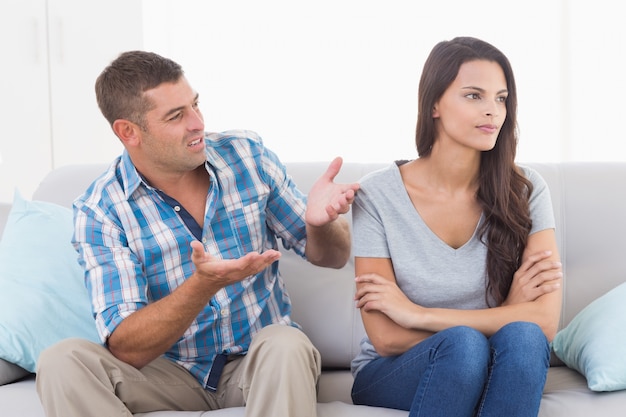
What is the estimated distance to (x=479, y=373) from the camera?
1.52 metres

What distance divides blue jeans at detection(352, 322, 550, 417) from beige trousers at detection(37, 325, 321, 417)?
0.22 m

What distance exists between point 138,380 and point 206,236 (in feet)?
1.14

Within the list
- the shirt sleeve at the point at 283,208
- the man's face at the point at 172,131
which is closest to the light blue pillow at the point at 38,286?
the man's face at the point at 172,131

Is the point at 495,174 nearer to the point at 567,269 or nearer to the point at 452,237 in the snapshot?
the point at 452,237

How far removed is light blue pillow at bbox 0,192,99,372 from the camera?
6.19ft

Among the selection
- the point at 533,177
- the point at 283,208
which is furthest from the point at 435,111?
the point at 283,208

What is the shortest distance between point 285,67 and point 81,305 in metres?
2.15

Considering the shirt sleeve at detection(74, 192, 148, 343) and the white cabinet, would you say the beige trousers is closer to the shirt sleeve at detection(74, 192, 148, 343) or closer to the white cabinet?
the shirt sleeve at detection(74, 192, 148, 343)

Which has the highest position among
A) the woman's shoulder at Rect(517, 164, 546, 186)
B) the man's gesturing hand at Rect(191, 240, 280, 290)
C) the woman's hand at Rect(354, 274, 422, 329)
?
the woman's shoulder at Rect(517, 164, 546, 186)

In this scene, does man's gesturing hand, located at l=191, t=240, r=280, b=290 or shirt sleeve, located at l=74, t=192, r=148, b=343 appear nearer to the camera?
man's gesturing hand, located at l=191, t=240, r=280, b=290

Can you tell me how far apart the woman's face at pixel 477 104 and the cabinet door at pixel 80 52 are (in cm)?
246

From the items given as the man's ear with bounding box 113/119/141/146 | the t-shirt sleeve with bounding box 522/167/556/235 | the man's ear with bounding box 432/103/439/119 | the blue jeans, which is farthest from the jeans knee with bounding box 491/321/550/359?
the man's ear with bounding box 113/119/141/146

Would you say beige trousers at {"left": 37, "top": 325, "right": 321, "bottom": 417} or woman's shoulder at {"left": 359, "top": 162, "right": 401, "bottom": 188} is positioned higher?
woman's shoulder at {"left": 359, "top": 162, "right": 401, "bottom": 188}

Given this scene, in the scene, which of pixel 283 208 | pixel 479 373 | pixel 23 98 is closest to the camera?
pixel 479 373
